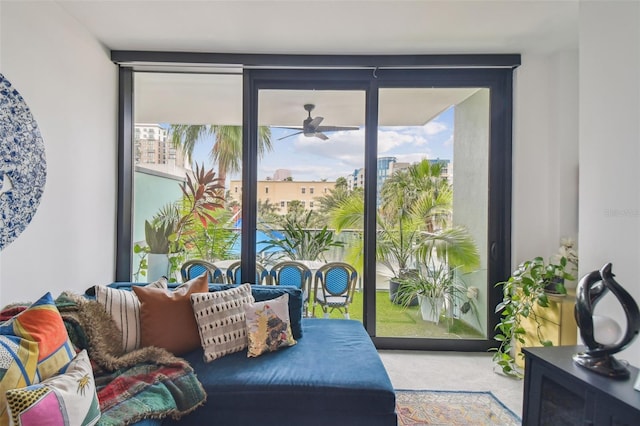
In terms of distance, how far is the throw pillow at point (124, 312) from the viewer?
1.83m

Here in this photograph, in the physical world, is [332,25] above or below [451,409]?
above

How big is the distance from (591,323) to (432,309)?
1628 millimetres

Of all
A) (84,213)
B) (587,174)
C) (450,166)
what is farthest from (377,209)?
(84,213)

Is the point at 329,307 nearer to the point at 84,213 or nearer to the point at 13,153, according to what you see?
the point at 84,213

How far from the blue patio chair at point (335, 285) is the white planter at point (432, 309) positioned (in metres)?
0.71

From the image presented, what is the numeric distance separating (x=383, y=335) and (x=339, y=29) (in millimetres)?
2617

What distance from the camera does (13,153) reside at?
1.72 metres

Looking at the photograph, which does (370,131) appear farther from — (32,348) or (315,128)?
(32,348)

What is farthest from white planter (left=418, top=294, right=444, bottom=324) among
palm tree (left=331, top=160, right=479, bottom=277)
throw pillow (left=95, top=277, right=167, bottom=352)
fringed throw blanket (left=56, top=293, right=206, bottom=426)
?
throw pillow (left=95, top=277, right=167, bottom=352)

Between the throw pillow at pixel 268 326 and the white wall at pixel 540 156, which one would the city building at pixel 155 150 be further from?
the white wall at pixel 540 156

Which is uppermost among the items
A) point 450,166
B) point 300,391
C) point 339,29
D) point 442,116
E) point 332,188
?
point 339,29

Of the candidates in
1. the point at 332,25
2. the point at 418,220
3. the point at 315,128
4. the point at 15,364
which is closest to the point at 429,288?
the point at 418,220

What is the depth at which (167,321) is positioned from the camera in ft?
6.19

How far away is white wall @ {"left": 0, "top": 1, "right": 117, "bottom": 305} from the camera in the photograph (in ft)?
5.89
